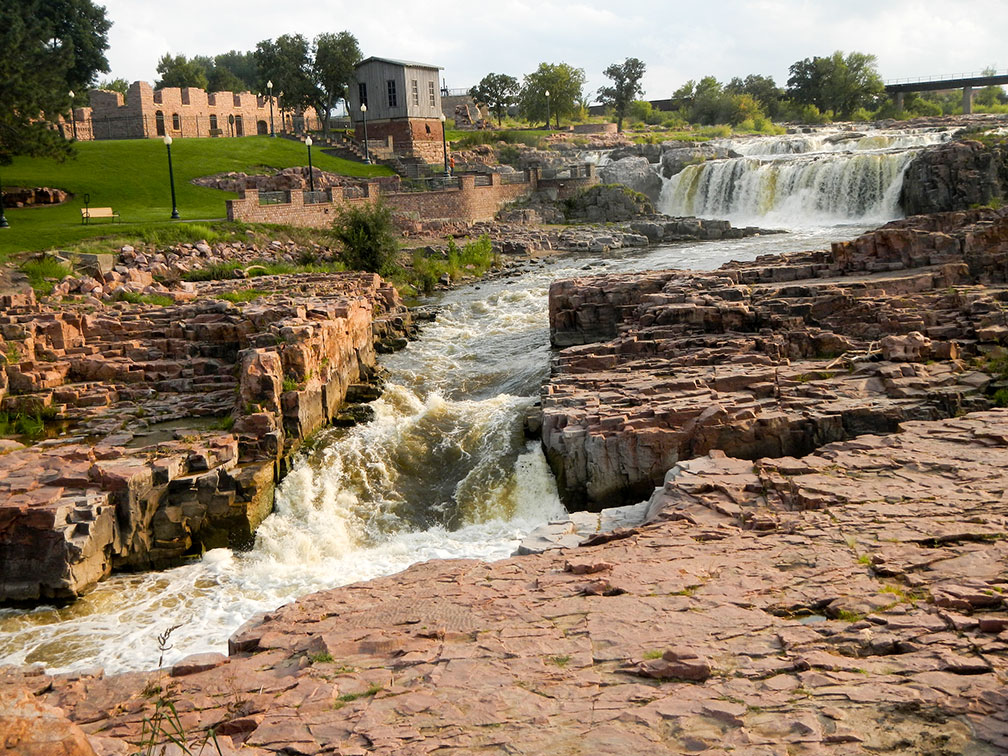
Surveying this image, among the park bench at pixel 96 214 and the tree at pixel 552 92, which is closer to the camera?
the park bench at pixel 96 214

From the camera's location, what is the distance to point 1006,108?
69.2m

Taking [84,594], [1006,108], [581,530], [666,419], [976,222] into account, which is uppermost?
[1006,108]

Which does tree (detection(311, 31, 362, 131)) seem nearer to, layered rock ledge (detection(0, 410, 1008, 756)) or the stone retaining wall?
the stone retaining wall

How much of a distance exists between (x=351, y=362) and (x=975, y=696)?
53.8ft

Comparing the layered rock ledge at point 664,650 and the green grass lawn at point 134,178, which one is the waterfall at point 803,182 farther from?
the layered rock ledge at point 664,650

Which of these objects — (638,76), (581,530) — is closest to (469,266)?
(581,530)

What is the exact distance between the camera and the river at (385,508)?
12.4 metres

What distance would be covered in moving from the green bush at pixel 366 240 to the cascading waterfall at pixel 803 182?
757 inches

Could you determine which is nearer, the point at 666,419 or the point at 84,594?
the point at 84,594

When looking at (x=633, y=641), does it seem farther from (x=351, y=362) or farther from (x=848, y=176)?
(x=848, y=176)

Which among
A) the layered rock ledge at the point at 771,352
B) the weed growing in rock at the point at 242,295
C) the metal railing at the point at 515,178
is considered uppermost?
A: the metal railing at the point at 515,178

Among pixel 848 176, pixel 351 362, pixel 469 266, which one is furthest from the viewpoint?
pixel 848 176

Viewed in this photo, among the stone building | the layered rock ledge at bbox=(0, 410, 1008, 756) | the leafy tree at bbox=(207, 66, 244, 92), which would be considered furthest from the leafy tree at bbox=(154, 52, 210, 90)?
the layered rock ledge at bbox=(0, 410, 1008, 756)

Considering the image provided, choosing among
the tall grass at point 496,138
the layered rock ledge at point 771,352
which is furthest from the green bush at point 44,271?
the tall grass at point 496,138
